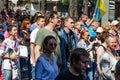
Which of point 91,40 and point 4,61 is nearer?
point 4,61

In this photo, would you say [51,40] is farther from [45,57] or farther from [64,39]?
[64,39]

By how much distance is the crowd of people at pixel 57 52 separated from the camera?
23.9 feet

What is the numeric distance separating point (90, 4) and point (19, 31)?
26244mm

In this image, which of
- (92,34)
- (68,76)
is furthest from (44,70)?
(92,34)

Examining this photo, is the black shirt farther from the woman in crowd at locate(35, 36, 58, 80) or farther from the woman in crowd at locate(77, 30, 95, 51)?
the woman in crowd at locate(77, 30, 95, 51)

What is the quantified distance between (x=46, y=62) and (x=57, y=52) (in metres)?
2.20

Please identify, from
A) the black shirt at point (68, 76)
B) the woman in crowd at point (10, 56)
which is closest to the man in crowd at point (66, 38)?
the woman in crowd at point (10, 56)

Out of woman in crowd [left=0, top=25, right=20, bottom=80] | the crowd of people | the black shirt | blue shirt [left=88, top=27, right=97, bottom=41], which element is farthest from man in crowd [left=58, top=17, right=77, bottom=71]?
the black shirt

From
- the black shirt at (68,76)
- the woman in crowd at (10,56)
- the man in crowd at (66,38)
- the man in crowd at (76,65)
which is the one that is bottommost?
the woman in crowd at (10,56)

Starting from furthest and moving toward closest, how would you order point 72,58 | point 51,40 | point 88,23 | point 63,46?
point 88,23 → point 63,46 → point 51,40 → point 72,58

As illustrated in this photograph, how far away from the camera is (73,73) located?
5.82 meters

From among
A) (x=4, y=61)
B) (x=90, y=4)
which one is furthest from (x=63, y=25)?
(x=90, y=4)

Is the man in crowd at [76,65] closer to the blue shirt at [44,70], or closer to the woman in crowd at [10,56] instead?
the blue shirt at [44,70]

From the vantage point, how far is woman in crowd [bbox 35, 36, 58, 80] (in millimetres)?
7289
